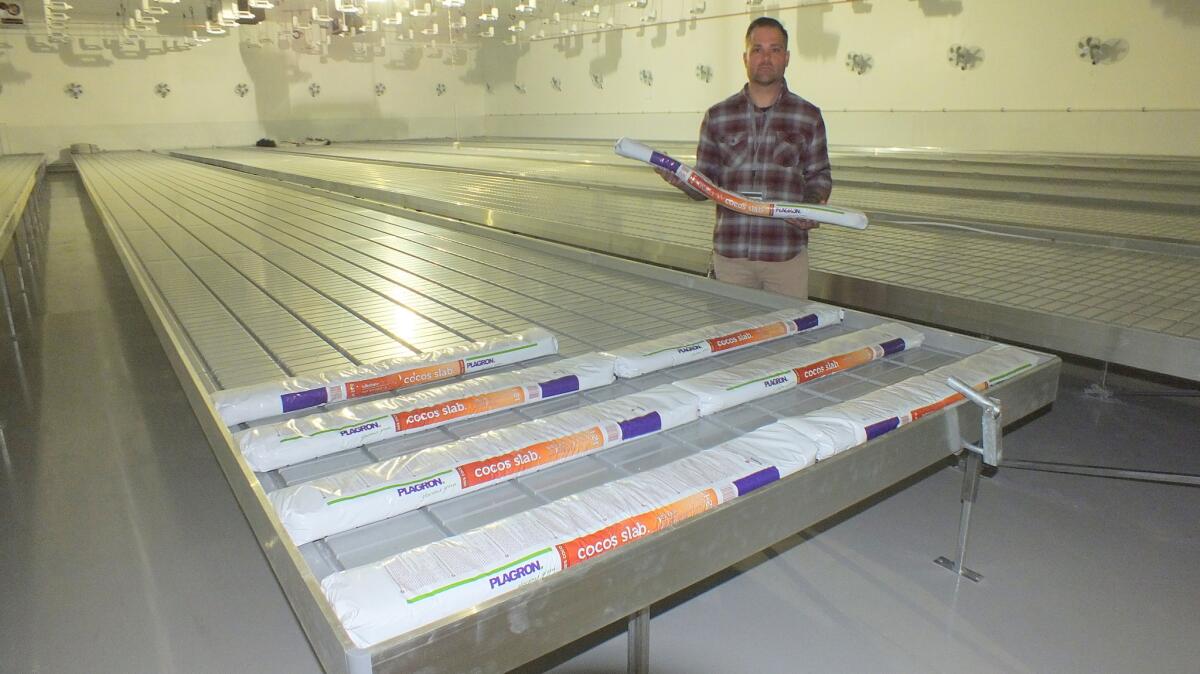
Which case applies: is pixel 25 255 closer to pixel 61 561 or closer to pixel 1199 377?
pixel 61 561

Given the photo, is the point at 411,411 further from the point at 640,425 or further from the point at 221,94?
the point at 221,94

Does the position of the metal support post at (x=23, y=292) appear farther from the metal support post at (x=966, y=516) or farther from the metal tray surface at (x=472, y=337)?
the metal support post at (x=966, y=516)

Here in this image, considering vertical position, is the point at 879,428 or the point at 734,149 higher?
the point at 734,149

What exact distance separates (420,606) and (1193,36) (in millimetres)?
10589

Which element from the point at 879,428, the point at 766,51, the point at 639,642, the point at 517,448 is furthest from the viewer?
the point at 766,51

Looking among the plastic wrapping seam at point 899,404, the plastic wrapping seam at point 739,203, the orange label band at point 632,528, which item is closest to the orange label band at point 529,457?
the orange label band at point 632,528

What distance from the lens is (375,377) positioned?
1.89 m

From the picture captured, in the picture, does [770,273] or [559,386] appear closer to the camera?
[559,386]

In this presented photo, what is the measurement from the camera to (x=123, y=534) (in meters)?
2.65

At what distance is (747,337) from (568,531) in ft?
3.82

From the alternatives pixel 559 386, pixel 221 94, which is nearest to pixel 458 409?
pixel 559 386

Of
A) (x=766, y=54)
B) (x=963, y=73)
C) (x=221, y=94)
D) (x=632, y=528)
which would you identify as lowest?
A: (x=632, y=528)

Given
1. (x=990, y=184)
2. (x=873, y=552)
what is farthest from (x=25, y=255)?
(x=990, y=184)

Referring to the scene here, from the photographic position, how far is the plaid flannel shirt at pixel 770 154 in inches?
122
